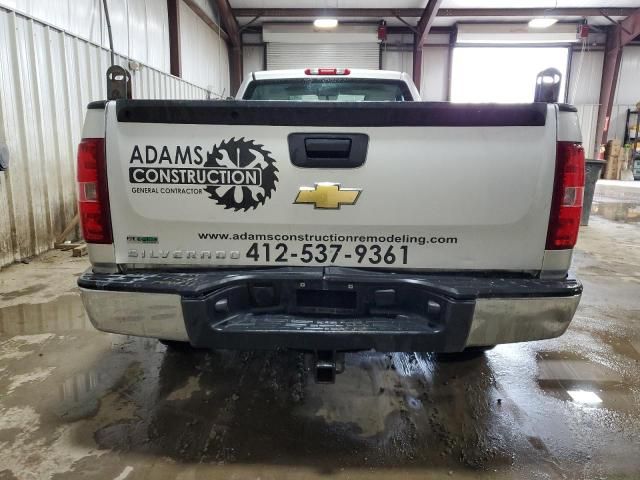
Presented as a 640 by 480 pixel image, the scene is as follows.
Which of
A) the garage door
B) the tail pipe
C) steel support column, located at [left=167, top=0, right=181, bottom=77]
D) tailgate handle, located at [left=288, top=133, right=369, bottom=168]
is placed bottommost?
the tail pipe

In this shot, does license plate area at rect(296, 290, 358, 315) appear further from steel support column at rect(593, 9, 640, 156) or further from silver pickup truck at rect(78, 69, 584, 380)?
steel support column at rect(593, 9, 640, 156)

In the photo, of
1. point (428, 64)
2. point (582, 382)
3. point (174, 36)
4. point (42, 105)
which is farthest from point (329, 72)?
point (428, 64)

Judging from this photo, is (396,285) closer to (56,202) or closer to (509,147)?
(509,147)

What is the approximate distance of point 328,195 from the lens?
1927 millimetres

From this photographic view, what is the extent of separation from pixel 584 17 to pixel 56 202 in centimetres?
1802

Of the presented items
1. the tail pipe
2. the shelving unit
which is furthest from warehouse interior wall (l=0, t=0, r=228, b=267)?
the shelving unit

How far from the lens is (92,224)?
1.99 meters

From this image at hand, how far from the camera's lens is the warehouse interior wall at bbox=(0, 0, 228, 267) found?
489 centimetres

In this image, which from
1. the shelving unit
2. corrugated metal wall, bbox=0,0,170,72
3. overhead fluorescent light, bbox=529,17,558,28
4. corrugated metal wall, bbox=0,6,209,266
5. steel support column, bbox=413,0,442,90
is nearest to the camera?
corrugated metal wall, bbox=0,6,209,266

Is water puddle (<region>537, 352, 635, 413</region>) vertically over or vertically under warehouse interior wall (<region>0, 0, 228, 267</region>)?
under

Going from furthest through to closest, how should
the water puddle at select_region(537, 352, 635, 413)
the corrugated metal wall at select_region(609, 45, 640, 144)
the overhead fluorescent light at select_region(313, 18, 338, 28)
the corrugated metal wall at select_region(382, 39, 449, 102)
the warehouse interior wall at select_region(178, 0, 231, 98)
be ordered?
the corrugated metal wall at select_region(609, 45, 640, 144), the corrugated metal wall at select_region(382, 39, 449, 102), the overhead fluorescent light at select_region(313, 18, 338, 28), the warehouse interior wall at select_region(178, 0, 231, 98), the water puddle at select_region(537, 352, 635, 413)

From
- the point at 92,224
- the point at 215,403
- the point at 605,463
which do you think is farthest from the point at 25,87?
the point at 605,463

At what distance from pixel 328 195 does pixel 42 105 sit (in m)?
4.94

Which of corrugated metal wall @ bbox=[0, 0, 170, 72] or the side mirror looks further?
corrugated metal wall @ bbox=[0, 0, 170, 72]
